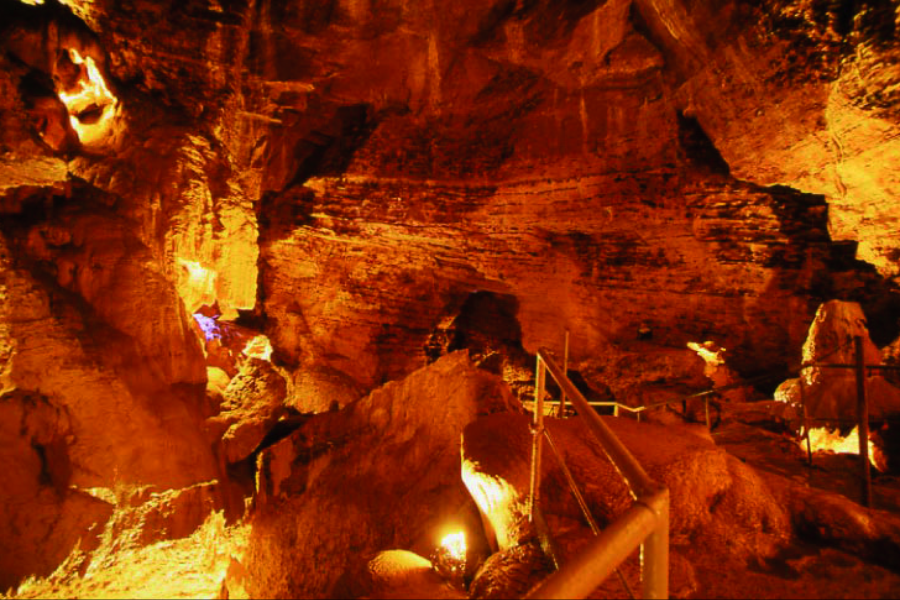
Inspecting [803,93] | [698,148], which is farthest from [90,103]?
[803,93]

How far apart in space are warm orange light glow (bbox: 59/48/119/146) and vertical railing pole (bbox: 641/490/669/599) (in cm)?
914

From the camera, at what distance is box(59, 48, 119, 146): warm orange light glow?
23.8ft

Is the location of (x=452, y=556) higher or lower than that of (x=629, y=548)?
lower

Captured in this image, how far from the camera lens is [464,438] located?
380cm

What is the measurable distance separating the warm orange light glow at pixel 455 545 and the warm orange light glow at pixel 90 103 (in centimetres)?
779

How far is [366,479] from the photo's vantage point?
598cm

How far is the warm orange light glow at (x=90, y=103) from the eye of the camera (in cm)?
727

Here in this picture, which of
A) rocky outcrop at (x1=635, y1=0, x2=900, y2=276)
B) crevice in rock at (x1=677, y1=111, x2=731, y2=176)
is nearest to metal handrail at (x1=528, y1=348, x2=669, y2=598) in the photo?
rocky outcrop at (x1=635, y1=0, x2=900, y2=276)

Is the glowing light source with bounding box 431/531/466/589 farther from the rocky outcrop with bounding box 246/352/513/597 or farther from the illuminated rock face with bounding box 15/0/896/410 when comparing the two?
the illuminated rock face with bounding box 15/0/896/410

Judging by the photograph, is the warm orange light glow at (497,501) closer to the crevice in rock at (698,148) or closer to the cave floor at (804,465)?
the cave floor at (804,465)

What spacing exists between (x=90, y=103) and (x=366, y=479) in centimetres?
724

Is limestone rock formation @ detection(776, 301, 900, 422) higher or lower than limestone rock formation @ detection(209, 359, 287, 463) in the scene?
higher

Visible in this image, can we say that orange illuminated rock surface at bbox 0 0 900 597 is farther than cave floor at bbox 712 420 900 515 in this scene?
Yes

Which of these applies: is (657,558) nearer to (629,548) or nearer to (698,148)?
(629,548)
